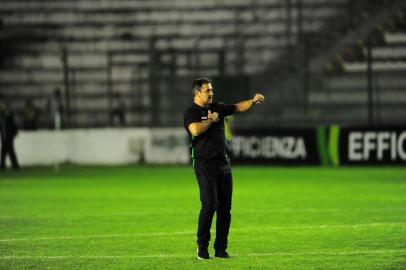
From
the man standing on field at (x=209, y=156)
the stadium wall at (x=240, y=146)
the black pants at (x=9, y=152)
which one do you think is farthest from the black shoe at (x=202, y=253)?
the black pants at (x=9, y=152)

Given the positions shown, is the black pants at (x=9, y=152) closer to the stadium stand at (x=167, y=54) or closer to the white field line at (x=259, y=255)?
the stadium stand at (x=167, y=54)

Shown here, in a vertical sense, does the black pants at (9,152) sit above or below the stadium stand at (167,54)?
below

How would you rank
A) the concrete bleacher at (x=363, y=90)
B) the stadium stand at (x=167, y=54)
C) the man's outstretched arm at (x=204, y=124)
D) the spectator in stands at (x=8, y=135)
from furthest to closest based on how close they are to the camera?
the stadium stand at (x=167, y=54) < the spectator in stands at (x=8, y=135) < the concrete bleacher at (x=363, y=90) < the man's outstretched arm at (x=204, y=124)

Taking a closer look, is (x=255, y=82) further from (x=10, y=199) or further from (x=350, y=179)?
(x=10, y=199)

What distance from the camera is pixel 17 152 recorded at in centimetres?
3103

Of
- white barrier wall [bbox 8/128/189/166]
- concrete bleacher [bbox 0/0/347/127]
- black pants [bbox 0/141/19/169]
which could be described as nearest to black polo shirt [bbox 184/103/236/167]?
concrete bleacher [bbox 0/0/347/127]

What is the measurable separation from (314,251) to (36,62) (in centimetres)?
2519

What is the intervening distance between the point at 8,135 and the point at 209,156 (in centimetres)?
1901

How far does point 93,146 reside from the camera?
3100 cm

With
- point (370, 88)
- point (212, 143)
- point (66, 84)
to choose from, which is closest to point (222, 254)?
point (212, 143)

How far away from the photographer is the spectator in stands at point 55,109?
31.1m

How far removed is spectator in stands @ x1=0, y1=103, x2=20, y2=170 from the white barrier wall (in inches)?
53.0

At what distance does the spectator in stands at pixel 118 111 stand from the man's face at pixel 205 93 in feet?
66.6

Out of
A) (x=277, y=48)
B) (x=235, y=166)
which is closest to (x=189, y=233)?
(x=235, y=166)
